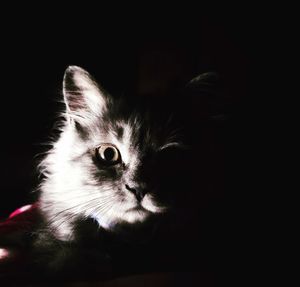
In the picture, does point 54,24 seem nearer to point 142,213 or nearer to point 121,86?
point 121,86

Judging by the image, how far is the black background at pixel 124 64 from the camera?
1273 mm

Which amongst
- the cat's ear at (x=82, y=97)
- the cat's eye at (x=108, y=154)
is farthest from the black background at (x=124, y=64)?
the cat's eye at (x=108, y=154)

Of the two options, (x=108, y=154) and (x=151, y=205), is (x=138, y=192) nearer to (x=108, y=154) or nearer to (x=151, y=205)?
(x=151, y=205)

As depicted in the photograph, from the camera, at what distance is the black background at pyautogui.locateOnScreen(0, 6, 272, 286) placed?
127 cm

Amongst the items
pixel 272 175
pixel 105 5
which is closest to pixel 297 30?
pixel 272 175

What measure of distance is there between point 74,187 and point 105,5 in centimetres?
80

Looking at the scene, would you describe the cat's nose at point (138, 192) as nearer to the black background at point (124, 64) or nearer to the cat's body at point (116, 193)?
the cat's body at point (116, 193)

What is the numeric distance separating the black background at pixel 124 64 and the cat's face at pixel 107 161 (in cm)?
19

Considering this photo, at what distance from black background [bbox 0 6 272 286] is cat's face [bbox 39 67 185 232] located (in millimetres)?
195

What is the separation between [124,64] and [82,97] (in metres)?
0.43

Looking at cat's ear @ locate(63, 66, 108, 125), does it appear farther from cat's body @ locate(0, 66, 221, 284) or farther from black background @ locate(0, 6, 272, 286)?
black background @ locate(0, 6, 272, 286)

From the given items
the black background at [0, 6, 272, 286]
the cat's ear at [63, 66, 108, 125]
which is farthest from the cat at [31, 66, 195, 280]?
the black background at [0, 6, 272, 286]

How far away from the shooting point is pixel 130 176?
921 millimetres

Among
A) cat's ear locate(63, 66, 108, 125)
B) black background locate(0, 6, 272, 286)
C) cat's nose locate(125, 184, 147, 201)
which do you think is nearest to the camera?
cat's nose locate(125, 184, 147, 201)
